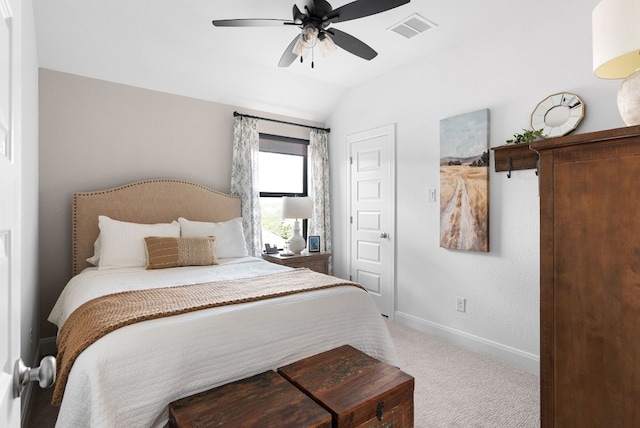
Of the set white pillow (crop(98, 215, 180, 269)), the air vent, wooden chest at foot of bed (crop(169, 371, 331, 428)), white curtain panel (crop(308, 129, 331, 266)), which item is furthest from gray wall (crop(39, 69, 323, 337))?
wooden chest at foot of bed (crop(169, 371, 331, 428))

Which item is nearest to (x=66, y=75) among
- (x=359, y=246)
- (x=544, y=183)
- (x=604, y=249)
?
(x=359, y=246)

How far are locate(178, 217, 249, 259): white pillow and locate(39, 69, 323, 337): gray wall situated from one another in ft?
2.10

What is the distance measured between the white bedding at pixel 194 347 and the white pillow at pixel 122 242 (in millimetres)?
507

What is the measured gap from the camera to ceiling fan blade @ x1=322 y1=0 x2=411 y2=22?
6.77 feet

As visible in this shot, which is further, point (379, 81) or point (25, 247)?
point (379, 81)

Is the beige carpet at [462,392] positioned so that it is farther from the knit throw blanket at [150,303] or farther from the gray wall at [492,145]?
the knit throw blanket at [150,303]

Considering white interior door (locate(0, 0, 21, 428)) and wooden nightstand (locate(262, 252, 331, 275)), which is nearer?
white interior door (locate(0, 0, 21, 428))

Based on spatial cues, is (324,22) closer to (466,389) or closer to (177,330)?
(177,330)

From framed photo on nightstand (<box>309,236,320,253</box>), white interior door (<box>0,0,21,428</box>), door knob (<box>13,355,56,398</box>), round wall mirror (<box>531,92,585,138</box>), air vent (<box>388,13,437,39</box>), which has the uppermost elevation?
air vent (<box>388,13,437,39</box>)

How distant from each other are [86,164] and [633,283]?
3.96 metres

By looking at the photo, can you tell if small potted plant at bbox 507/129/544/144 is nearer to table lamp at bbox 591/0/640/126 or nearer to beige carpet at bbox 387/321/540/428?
table lamp at bbox 591/0/640/126

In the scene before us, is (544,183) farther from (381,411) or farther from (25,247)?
(25,247)

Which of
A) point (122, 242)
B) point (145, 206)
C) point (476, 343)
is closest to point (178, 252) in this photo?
point (122, 242)

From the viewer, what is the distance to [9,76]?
68 centimetres
